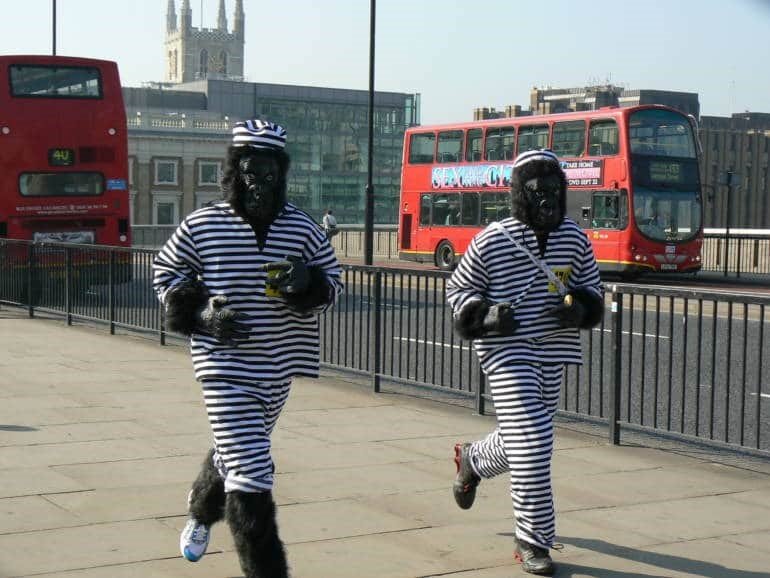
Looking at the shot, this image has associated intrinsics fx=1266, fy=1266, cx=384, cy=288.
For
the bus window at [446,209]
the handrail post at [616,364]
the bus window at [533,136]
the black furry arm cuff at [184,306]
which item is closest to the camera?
the black furry arm cuff at [184,306]

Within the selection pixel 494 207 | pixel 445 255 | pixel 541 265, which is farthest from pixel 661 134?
pixel 541 265

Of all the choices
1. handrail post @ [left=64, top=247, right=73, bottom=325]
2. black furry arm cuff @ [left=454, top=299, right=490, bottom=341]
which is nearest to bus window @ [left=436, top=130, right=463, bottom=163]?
handrail post @ [left=64, top=247, right=73, bottom=325]

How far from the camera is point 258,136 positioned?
15.7 feet

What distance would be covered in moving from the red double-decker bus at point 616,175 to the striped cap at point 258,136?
21.8 meters

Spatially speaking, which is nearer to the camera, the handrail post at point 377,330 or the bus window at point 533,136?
the handrail post at point 377,330

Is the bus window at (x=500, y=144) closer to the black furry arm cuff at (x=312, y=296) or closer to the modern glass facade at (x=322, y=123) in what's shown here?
the black furry arm cuff at (x=312, y=296)

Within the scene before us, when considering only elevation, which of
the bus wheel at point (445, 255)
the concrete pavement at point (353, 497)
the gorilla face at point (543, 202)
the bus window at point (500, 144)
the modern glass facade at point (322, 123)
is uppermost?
the modern glass facade at point (322, 123)

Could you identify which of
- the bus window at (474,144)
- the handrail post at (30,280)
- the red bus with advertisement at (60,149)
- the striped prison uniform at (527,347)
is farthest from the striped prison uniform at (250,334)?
the bus window at (474,144)

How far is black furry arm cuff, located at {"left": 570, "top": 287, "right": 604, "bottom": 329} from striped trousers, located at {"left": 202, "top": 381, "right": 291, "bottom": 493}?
1.37 m

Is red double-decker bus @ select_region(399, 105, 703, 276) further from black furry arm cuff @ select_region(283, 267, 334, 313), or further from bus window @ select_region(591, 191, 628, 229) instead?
black furry arm cuff @ select_region(283, 267, 334, 313)

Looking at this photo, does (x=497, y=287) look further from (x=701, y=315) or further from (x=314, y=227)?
(x=701, y=315)

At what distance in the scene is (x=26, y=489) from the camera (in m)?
6.55

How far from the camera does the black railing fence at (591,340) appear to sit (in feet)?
25.8

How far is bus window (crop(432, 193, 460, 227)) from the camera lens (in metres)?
33.1
